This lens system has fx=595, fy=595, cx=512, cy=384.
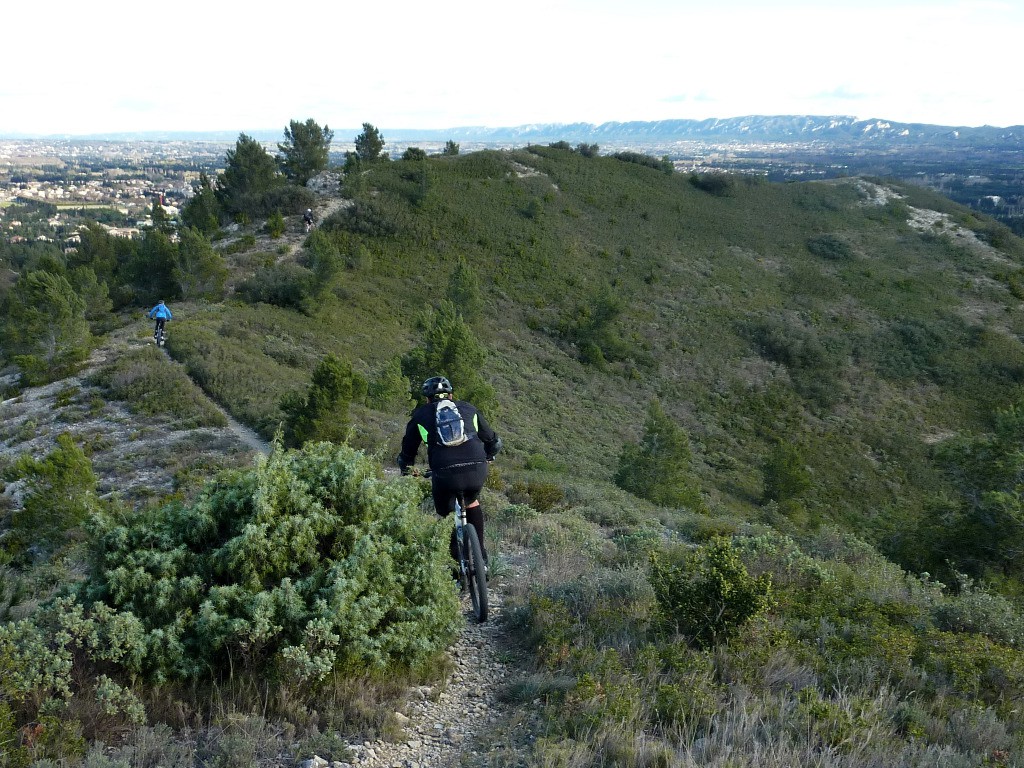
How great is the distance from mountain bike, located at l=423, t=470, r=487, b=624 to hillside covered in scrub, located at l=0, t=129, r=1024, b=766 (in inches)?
13.9

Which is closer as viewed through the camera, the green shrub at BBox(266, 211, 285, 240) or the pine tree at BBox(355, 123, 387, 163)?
the green shrub at BBox(266, 211, 285, 240)

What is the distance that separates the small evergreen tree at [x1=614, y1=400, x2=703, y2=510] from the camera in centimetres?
1839

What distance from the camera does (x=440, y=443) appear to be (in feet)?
15.4

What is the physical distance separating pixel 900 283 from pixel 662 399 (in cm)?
2702

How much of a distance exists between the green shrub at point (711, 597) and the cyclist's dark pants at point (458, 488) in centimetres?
156

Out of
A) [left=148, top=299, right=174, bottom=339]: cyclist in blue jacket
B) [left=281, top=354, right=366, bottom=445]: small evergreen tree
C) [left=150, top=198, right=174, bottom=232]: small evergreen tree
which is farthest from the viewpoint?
[left=150, top=198, right=174, bottom=232]: small evergreen tree

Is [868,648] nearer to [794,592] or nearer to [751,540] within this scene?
[794,592]

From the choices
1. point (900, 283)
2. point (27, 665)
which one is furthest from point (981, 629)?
point (900, 283)

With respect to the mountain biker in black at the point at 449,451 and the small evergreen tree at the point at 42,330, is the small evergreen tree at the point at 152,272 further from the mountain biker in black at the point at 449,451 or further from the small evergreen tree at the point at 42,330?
the mountain biker in black at the point at 449,451

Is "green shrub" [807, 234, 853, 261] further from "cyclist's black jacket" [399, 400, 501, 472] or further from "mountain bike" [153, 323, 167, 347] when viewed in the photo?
→ "cyclist's black jacket" [399, 400, 501, 472]

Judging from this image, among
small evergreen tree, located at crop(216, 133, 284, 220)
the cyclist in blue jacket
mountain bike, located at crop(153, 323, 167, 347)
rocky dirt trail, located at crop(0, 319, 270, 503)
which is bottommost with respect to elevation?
rocky dirt trail, located at crop(0, 319, 270, 503)

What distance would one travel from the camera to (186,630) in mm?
3549

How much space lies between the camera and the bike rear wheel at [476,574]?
4820 millimetres

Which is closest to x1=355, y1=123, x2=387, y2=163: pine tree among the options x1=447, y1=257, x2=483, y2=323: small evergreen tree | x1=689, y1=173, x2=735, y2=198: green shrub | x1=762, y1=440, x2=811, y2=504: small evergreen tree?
x1=447, y1=257, x2=483, y2=323: small evergreen tree
